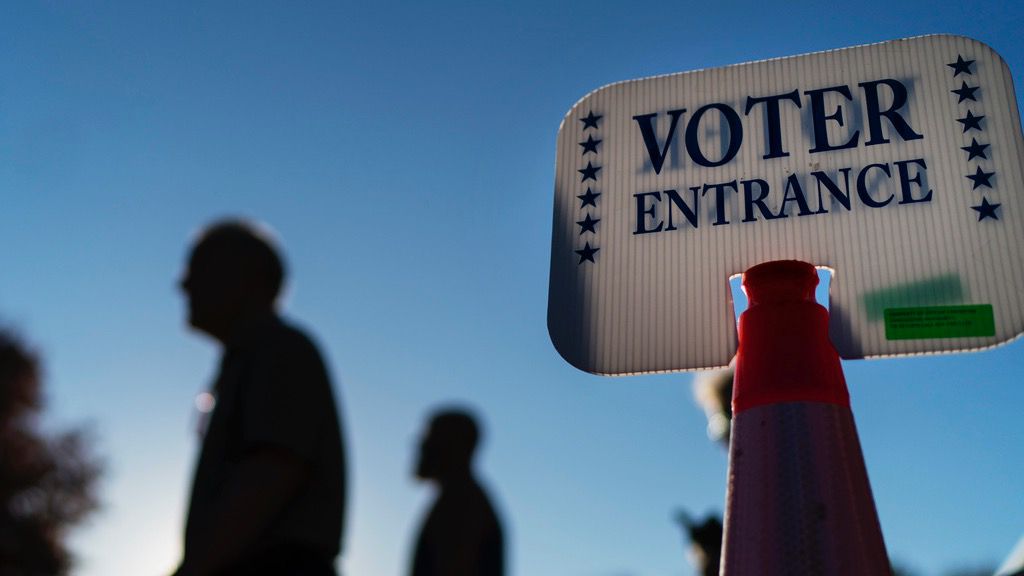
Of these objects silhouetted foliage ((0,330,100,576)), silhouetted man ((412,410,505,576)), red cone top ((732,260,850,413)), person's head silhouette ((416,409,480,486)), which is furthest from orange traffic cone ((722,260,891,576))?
silhouetted foliage ((0,330,100,576))

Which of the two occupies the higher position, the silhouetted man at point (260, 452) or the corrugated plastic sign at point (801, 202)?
the corrugated plastic sign at point (801, 202)

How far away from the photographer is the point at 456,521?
6.54 ft

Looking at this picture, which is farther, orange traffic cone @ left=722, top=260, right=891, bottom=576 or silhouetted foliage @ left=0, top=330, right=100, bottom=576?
silhouetted foliage @ left=0, top=330, right=100, bottom=576

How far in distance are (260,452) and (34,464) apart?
1938cm

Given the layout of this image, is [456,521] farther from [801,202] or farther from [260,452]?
[801,202]

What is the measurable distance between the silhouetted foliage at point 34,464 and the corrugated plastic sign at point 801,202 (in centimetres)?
1805

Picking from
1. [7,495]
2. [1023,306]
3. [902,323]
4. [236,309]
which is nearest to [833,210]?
[902,323]

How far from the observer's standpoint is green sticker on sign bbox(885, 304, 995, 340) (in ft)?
4.78

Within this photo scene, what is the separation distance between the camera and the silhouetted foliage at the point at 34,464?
56.3 feet

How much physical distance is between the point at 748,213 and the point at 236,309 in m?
0.95

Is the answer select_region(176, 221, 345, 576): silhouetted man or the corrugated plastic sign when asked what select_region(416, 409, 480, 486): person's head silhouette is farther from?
select_region(176, 221, 345, 576): silhouetted man

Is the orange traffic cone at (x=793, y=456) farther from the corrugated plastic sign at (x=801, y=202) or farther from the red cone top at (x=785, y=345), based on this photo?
the corrugated plastic sign at (x=801, y=202)

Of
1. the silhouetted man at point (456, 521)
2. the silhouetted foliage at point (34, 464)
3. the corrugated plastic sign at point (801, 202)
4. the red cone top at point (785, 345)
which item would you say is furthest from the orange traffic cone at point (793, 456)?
the silhouetted foliage at point (34, 464)

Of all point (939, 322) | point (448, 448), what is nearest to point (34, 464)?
point (448, 448)
